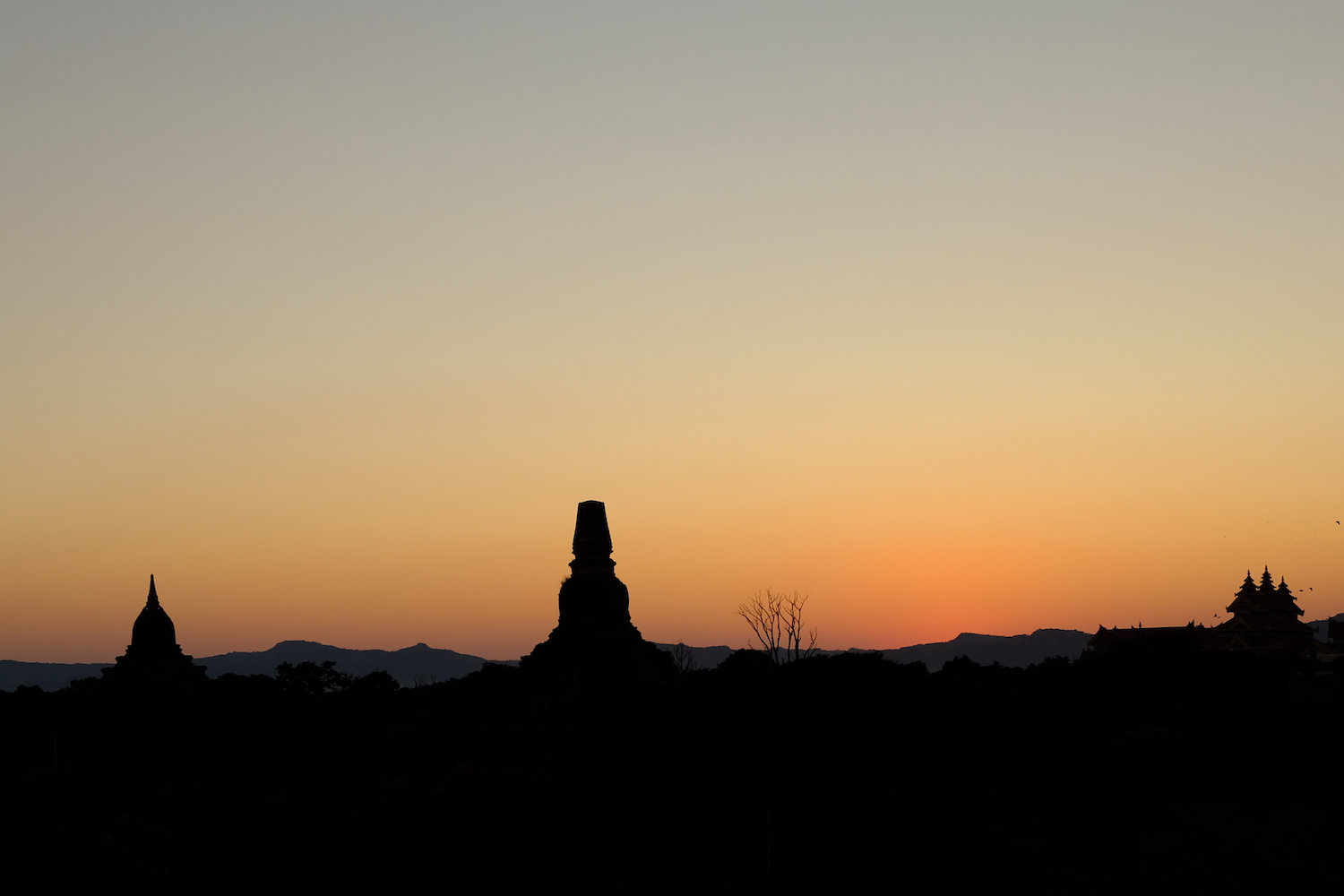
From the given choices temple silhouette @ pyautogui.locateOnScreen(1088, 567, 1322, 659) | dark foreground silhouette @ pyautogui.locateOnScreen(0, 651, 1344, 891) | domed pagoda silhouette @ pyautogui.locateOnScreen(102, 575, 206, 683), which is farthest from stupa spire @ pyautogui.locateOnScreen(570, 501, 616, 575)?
temple silhouette @ pyautogui.locateOnScreen(1088, 567, 1322, 659)

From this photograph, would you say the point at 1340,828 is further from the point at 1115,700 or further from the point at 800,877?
the point at 1115,700

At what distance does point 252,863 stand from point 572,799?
24.2 feet

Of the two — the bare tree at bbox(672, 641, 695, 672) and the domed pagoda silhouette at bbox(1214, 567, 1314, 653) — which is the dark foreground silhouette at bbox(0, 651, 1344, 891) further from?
the domed pagoda silhouette at bbox(1214, 567, 1314, 653)

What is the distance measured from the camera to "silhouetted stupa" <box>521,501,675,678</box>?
4453cm

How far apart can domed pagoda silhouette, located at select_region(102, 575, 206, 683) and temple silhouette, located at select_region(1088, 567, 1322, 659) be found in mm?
52317

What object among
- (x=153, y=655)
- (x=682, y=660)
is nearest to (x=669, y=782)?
(x=153, y=655)

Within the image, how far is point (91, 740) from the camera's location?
43688 mm

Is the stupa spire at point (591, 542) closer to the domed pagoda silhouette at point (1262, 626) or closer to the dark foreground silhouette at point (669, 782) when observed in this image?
the dark foreground silhouette at point (669, 782)

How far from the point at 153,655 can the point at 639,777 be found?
74.4ft

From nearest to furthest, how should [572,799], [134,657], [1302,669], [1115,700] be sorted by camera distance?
[572,799]
[134,657]
[1115,700]
[1302,669]

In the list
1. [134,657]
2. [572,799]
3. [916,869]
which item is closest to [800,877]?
[916,869]

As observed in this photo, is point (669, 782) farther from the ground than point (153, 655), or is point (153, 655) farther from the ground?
point (153, 655)

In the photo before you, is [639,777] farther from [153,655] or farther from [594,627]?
[153,655]

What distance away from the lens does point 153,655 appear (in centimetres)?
4981
